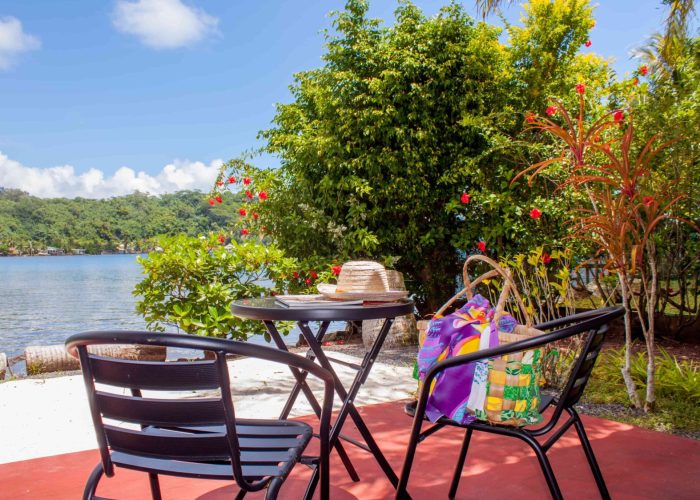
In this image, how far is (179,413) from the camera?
135 centimetres

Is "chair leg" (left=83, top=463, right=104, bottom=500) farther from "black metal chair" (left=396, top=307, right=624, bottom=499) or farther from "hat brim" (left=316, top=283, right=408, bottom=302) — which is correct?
"hat brim" (left=316, top=283, right=408, bottom=302)

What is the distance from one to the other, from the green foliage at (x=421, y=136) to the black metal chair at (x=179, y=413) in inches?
221

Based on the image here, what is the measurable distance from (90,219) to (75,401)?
159 ft

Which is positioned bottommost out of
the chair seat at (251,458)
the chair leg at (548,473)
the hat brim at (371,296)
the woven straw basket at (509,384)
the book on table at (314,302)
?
the chair leg at (548,473)

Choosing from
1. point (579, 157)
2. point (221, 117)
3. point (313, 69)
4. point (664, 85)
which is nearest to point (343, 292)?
point (579, 157)

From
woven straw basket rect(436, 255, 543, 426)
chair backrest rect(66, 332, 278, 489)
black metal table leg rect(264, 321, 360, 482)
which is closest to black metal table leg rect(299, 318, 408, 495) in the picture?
black metal table leg rect(264, 321, 360, 482)

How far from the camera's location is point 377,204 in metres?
7.38

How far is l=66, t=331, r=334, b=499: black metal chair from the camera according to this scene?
4.28ft

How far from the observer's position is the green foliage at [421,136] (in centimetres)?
695

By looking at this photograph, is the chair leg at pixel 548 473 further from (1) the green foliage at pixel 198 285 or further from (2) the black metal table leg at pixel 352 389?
(1) the green foliage at pixel 198 285

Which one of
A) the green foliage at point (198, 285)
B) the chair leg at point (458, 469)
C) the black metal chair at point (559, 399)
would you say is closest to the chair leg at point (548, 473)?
the black metal chair at point (559, 399)

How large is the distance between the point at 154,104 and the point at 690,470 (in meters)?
92.4

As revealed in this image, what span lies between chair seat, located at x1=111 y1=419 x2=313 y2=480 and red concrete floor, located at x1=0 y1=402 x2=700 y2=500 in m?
0.84

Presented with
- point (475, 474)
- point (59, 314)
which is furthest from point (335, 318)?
point (59, 314)
